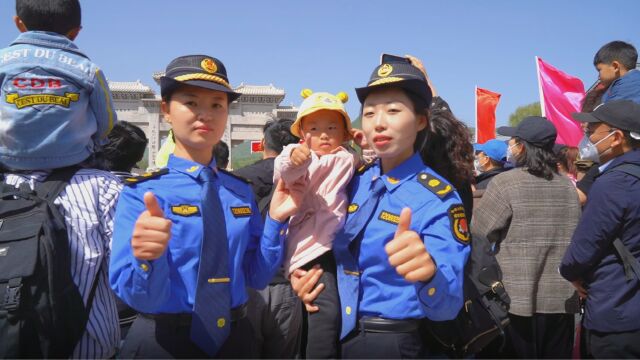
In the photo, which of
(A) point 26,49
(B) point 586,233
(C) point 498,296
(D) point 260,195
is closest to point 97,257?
(A) point 26,49

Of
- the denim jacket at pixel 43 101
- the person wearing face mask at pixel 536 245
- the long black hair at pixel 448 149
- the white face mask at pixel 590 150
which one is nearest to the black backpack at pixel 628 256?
the white face mask at pixel 590 150

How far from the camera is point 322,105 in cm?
217

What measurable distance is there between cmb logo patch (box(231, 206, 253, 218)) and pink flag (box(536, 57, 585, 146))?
625cm

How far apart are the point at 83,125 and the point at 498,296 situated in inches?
81.0

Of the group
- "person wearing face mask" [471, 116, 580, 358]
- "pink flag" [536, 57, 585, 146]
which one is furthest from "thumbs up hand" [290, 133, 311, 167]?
"pink flag" [536, 57, 585, 146]

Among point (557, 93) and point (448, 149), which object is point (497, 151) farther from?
point (557, 93)

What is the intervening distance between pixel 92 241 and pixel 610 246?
2646 mm

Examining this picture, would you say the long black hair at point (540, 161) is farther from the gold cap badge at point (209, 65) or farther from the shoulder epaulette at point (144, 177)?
the shoulder epaulette at point (144, 177)

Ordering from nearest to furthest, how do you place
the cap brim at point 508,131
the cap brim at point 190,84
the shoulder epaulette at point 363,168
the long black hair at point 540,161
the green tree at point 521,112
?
1. the cap brim at point 190,84
2. the shoulder epaulette at point 363,168
3. the long black hair at point 540,161
4. the cap brim at point 508,131
5. the green tree at point 521,112

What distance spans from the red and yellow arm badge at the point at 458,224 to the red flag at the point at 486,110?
671cm

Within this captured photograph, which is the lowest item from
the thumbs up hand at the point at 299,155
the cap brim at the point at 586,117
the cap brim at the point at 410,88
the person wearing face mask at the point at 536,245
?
the person wearing face mask at the point at 536,245

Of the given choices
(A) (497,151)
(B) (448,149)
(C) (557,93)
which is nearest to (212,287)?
(B) (448,149)

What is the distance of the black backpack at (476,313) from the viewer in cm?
184

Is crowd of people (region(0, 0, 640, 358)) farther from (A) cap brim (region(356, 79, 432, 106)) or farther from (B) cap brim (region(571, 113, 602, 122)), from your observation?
(B) cap brim (region(571, 113, 602, 122))
